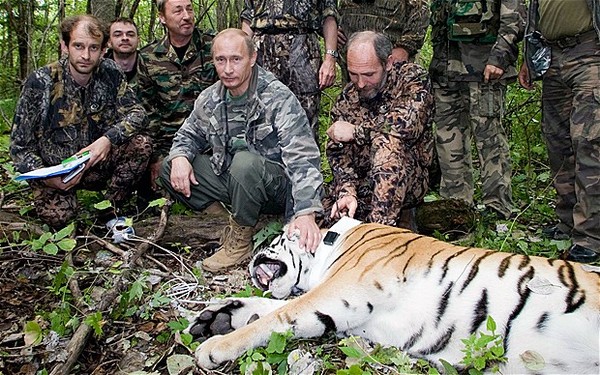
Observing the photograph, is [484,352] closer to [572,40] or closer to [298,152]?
[298,152]

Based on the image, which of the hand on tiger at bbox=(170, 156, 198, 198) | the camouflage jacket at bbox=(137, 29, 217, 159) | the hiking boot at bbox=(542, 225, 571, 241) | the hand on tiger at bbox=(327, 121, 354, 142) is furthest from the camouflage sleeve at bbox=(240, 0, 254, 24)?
the hiking boot at bbox=(542, 225, 571, 241)

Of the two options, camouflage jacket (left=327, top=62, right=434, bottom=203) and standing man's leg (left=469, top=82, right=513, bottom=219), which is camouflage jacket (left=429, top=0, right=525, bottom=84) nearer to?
standing man's leg (left=469, top=82, right=513, bottom=219)

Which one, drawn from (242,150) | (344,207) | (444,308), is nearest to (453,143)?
(344,207)

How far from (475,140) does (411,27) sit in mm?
1049

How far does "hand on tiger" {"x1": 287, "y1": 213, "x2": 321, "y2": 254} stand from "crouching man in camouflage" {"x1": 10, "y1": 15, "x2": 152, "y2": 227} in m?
1.67

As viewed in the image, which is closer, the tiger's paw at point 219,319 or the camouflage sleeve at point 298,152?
the tiger's paw at point 219,319

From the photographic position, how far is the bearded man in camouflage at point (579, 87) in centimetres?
385

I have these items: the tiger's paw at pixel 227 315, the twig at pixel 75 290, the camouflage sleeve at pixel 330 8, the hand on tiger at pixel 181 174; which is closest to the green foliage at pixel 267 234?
the hand on tiger at pixel 181 174

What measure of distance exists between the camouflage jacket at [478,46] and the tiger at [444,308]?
2138 mm

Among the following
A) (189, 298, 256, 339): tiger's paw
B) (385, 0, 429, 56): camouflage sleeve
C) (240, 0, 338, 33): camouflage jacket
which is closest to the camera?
(189, 298, 256, 339): tiger's paw

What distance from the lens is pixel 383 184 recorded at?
3816mm

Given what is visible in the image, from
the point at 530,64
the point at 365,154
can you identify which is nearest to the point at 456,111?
the point at 530,64

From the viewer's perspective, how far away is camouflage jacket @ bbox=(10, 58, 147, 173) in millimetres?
4328

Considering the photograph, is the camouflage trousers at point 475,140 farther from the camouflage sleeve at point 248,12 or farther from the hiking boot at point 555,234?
the camouflage sleeve at point 248,12
